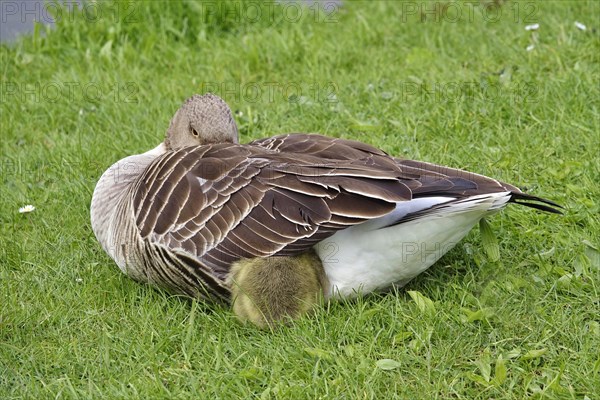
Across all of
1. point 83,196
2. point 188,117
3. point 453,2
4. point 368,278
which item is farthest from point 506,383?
point 453,2

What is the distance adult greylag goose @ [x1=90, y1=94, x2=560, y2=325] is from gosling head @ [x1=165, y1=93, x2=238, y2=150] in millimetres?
501

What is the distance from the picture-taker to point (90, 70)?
670 centimetres

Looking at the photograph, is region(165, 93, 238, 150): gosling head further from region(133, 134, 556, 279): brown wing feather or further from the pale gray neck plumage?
region(133, 134, 556, 279): brown wing feather

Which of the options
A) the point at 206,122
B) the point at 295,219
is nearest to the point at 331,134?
the point at 206,122

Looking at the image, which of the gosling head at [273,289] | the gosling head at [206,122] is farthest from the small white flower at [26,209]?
the gosling head at [273,289]

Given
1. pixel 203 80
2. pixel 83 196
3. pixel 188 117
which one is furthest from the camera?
pixel 203 80

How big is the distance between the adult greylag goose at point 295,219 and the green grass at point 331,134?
6.1 inches

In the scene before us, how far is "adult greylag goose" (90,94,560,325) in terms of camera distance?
3.71 metres

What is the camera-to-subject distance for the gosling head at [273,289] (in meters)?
3.79

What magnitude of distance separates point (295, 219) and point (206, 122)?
1.15m

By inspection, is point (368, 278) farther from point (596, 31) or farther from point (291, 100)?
point (596, 31)

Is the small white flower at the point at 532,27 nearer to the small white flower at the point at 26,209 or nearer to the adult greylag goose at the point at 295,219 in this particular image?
the adult greylag goose at the point at 295,219

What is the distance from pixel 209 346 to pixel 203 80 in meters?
3.13

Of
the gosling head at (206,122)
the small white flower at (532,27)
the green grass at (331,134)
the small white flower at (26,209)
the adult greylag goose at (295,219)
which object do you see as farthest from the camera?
the small white flower at (532,27)
